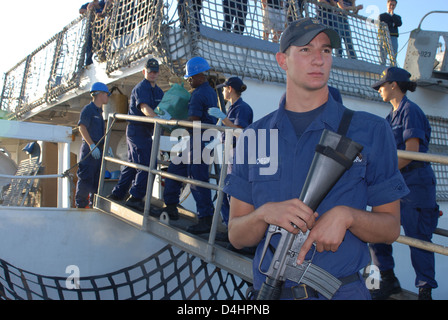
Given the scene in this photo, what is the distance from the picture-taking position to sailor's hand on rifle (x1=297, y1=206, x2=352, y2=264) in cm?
138

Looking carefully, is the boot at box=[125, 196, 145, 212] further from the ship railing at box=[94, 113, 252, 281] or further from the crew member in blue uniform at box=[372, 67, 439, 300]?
the crew member in blue uniform at box=[372, 67, 439, 300]

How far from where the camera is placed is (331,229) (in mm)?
1379

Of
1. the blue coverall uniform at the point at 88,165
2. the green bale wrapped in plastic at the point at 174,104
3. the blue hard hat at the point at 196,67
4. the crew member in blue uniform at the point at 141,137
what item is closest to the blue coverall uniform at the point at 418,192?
the blue hard hat at the point at 196,67

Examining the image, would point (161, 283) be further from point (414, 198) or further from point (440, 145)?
point (440, 145)

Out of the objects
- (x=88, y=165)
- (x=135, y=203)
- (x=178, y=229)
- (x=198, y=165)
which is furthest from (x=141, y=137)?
(x=178, y=229)

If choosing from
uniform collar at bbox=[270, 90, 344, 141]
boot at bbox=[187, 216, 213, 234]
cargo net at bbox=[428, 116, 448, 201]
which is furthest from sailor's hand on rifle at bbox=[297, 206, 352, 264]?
cargo net at bbox=[428, 116, 448, 201]

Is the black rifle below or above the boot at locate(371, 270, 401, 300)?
above

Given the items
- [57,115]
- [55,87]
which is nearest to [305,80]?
[55,87]

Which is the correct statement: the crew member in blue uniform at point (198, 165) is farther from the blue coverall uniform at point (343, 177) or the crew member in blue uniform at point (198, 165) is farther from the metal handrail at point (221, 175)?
the blue coverall uniform at point (343, 177)

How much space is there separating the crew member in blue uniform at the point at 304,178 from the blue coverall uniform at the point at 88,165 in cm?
422

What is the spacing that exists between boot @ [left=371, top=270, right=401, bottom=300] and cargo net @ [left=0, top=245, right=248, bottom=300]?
2310mm

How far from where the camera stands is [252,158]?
1.66 meters
